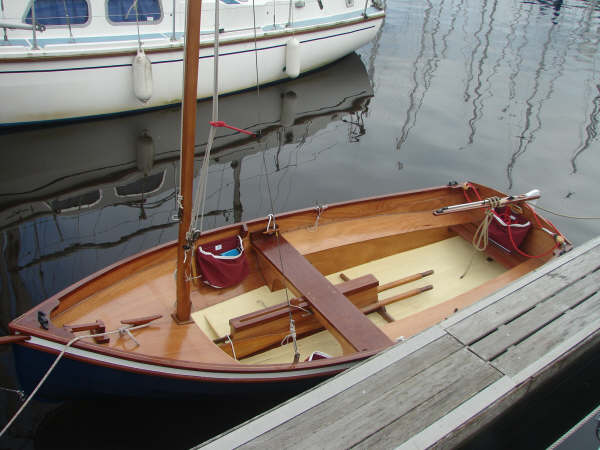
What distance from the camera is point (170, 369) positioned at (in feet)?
15.7

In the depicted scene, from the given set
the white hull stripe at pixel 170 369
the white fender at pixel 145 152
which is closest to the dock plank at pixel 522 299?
the white hull stripe at pixel 170 369

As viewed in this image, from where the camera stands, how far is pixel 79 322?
521 centimetres

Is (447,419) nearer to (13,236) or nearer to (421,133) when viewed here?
(13,236)

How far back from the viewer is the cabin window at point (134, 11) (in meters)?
11.7

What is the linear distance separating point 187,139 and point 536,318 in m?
3.02

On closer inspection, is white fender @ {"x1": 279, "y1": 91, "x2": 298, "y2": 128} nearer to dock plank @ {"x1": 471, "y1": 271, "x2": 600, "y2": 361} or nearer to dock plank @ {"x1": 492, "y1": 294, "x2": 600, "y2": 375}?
dock plank @ {"x1": 471, "y1": 271, "x2": 600, "y2": 361}

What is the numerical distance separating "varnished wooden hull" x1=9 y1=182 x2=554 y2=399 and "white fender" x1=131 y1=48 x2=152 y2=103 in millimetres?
6349

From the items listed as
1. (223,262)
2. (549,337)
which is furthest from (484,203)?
(549,337)

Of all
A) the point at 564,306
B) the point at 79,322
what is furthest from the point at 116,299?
the point at 564,306

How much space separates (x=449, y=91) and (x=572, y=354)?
44.8 feet

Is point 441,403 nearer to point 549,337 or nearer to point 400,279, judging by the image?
point 549,337

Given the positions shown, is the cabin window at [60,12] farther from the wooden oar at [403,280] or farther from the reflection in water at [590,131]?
the reflection in water at [590,131]

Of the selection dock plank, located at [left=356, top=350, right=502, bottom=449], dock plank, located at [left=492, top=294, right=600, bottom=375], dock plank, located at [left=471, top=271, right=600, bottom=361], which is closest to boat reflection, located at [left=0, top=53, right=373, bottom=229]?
dock plank, located at [left=471, top=271, right=600, bottom=361]

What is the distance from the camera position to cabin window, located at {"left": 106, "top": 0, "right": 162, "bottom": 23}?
38.2 feet
